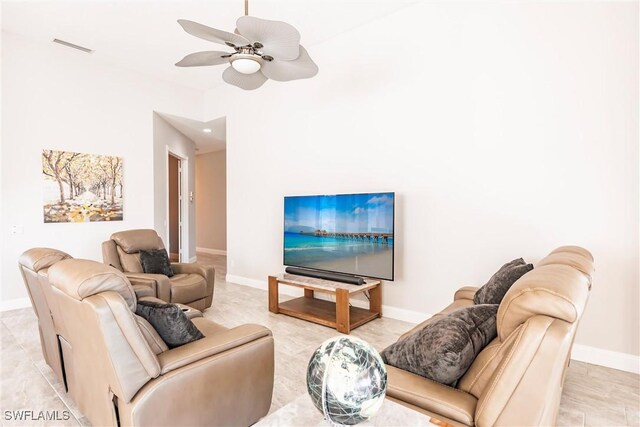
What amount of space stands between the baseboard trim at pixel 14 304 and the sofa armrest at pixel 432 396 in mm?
4996

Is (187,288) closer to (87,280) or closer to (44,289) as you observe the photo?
(44,289)

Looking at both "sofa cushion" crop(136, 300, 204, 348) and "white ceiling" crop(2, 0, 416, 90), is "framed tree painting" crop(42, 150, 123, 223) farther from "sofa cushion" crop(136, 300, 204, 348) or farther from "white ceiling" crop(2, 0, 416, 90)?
"sofa cushion" crop(136, 300, 204, 348)

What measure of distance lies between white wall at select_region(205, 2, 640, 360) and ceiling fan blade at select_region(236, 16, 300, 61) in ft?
6.06

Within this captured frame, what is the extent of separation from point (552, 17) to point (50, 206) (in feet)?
19.8

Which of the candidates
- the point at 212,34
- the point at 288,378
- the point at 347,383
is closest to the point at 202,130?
the point at 212,34

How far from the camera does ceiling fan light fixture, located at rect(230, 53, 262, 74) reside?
8.03ft

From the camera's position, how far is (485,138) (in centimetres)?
328

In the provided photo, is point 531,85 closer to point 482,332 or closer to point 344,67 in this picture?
point 344,67

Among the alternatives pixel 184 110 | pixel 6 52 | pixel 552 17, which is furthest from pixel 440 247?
pixel 6 52

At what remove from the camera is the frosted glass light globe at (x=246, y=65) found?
2465 mm

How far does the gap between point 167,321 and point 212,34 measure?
1724 mm

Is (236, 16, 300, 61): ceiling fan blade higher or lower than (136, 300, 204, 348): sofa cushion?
higher

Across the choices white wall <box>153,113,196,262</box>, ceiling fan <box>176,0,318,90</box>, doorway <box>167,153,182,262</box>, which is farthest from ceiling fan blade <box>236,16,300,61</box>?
doorway <box>167,153,182,262</box>

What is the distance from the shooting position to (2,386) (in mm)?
2391
